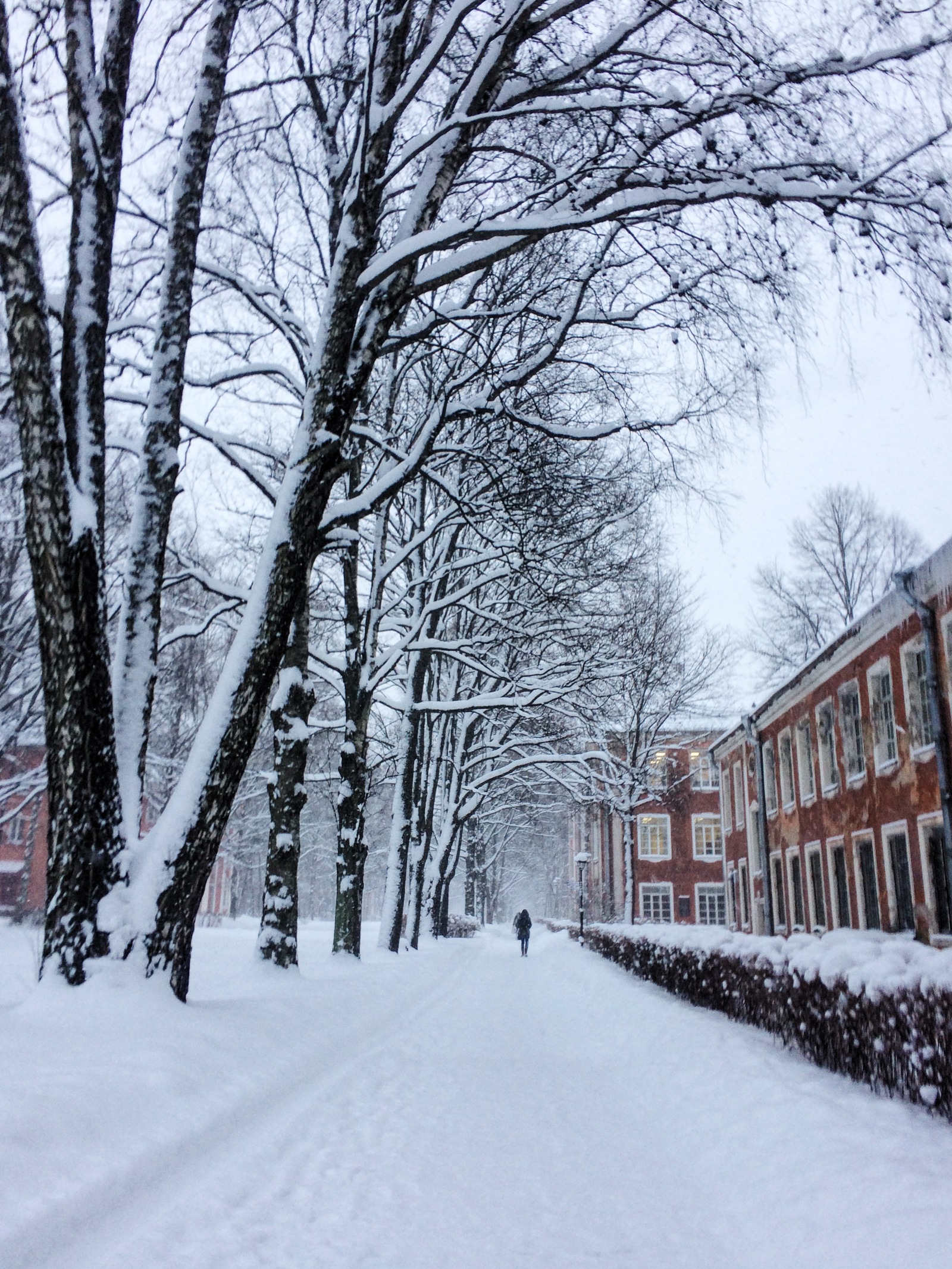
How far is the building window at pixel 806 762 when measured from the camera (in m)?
22.3

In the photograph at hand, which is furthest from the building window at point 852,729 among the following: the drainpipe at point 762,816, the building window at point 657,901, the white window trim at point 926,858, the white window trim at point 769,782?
the building window at point 657,901

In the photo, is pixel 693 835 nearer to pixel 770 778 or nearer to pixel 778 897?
pixel 770 778

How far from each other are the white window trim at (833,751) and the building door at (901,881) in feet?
9.53

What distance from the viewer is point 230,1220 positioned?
10.8ft

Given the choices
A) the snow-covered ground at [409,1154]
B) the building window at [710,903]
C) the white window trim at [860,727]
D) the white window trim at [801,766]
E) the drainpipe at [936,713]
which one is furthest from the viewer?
the building window at [710,903]

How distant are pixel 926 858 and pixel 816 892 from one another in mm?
6601

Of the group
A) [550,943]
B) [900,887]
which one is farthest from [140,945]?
[550,943]

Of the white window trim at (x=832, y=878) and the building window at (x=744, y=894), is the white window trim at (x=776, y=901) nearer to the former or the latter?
the white window trim at (x=832, y=878)

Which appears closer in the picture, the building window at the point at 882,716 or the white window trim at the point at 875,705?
the white window trim at the point at 875,705

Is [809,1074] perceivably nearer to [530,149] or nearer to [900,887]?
[530,149]

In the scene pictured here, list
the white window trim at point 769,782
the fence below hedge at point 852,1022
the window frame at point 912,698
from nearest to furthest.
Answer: the fence below hedge at point 852,1022 → the window frame at point 912,698 → the white window trim at point 769,782

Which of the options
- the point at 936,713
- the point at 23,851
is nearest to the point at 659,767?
the point at 936,713

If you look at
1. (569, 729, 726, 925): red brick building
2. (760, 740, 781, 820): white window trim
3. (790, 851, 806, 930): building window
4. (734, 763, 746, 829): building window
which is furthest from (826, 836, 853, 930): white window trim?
(569, 729, 726, 925): red brick building

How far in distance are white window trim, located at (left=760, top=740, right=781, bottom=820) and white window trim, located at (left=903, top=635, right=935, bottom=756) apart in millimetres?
9007
